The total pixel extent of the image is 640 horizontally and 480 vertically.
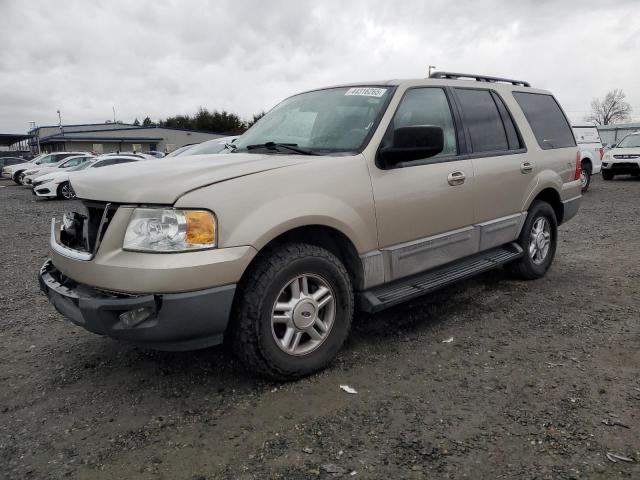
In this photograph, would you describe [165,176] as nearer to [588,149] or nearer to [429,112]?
[429,112]

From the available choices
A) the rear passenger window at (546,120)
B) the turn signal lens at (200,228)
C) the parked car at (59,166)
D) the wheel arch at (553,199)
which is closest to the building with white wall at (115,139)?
the parked car at (59,166)

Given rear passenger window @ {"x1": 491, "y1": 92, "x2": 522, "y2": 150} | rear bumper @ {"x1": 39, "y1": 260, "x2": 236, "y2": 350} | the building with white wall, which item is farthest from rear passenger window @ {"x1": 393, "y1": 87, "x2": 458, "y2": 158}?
the building with white wall

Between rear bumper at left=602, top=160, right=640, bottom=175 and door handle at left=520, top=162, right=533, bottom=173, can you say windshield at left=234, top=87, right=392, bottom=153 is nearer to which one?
door handle at left=520, top=162, right=533, bottom=173

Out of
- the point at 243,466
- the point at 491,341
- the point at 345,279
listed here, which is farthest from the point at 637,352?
the point at 243,466

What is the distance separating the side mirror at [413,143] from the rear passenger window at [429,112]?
0.31 m

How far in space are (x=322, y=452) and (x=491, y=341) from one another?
1.75 metres

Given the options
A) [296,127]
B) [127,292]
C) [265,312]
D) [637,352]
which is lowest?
[637,352]

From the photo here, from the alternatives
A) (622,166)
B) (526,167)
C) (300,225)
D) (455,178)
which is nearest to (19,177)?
(622,166)

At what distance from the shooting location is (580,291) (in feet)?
15.4

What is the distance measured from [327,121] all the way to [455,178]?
1.06 meters

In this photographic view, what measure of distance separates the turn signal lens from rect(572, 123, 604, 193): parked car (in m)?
14.2

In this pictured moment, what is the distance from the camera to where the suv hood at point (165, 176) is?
8.48 ft

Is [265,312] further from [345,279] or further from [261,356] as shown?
[345,279]

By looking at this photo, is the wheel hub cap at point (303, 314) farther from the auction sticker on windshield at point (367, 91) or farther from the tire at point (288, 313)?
the auction sticker on windshield at point (367, 91)
